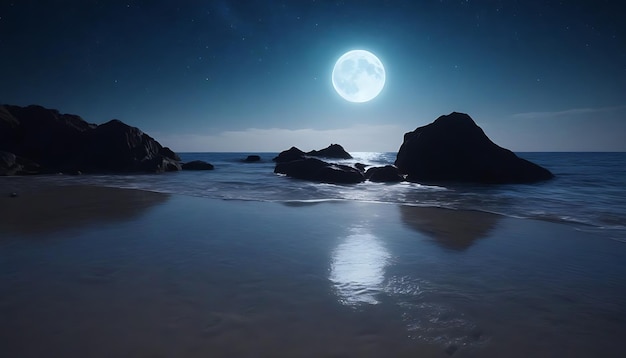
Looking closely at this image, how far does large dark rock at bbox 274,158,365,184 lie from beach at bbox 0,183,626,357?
1157cm

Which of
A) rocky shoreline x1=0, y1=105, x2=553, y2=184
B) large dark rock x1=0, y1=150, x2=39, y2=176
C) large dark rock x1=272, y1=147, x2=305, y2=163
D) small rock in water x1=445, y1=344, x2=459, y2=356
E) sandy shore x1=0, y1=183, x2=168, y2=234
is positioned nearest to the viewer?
small rock in water x1=445, y1=344, x2=459, y2=356

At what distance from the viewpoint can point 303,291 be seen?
3.15m

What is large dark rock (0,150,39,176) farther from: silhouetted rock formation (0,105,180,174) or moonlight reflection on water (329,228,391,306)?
moonlight reflection on water (329,228,391,306)

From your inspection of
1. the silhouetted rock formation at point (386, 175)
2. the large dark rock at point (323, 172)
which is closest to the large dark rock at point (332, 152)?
the large dark rock at point (323, 172)

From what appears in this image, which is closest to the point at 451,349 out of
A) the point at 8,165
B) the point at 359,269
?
the point at 359,269

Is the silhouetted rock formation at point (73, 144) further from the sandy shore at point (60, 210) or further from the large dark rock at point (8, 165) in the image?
the sandy shore at point (60, 210)

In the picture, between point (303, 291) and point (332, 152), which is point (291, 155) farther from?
point (303, 291)

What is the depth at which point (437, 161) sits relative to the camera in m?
20.0

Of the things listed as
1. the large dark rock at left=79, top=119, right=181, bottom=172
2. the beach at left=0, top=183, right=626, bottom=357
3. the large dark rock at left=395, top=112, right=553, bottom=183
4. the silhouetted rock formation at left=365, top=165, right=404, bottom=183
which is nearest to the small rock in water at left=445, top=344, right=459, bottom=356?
the beach at left=0, top=183, right=626, bottom=357

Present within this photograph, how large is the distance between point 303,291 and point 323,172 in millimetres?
15159

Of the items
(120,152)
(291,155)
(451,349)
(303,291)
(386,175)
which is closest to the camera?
(451,349)

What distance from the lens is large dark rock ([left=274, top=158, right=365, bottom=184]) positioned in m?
17.7

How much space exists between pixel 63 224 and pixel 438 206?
9.94 metres

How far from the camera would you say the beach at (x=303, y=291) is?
2279 mm
